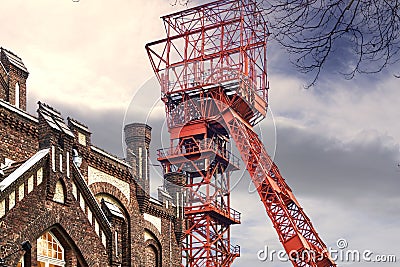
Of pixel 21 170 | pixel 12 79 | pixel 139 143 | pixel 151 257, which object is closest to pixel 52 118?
pixel 21 170

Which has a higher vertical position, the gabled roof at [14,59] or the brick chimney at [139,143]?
the gabled roof at [14,59]

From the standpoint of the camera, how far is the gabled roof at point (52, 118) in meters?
20.2

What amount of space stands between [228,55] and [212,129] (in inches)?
225

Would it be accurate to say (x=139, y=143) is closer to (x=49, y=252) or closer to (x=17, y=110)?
(x=17, y=110)

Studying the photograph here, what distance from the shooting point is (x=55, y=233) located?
771 inches

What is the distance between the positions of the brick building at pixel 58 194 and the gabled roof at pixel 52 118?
0.09 ft

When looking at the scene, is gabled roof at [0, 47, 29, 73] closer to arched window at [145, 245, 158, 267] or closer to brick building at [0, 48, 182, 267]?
brick building at [0, 48, 182, 267]

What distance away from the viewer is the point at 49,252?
19250 mm

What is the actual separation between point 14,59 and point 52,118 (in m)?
7.90

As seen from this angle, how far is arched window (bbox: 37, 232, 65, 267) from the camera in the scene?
18964 millimetres

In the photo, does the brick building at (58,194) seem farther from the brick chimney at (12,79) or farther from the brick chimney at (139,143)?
the brick chimney at (139,143)

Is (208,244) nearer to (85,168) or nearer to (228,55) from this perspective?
(228,55)

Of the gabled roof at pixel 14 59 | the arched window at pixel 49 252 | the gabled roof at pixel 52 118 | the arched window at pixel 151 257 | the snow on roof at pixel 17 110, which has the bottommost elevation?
the arched window at pixel 49 252

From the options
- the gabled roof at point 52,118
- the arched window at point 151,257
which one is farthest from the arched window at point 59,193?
the arched window at point 151,257
